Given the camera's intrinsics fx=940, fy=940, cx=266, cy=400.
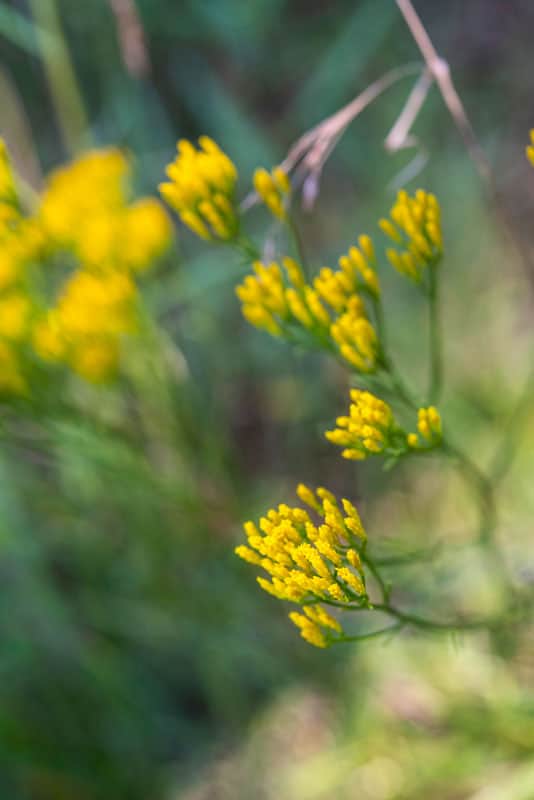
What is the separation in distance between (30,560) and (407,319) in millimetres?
1382

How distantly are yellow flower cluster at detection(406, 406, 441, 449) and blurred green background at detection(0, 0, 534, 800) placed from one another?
53 cm

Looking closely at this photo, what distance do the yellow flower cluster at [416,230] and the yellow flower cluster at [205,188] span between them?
26cm

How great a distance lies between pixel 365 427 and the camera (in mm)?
1199

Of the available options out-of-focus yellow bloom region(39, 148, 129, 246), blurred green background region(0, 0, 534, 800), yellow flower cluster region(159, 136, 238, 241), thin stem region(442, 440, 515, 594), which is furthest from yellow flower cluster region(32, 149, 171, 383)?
thin stem region(442, 440, 515, 594)

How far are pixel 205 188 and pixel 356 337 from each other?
0.34 metres

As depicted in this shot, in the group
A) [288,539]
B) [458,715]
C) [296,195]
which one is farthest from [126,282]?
[296,195]

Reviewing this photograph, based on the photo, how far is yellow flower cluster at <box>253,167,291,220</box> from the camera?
1.38 meters

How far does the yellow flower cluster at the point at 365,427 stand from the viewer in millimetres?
1195

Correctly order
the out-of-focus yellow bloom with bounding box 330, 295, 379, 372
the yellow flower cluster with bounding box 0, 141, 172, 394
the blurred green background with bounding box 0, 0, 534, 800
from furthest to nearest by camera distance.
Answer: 1. the blurred green background with bounding box 0, 0, 534, 800
2. the yellow flower cluster with bounding box 0, 141, 172, 394
3. the out-of-focus yellow bloom with bounding box 330, 295, 379, 372

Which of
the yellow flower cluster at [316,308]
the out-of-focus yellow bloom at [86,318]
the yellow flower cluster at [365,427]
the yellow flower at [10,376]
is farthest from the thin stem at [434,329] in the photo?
the yellow flower at [10,376]

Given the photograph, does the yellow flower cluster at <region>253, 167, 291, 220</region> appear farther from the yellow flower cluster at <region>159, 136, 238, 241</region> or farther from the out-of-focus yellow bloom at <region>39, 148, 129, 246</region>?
the out-of-focus yellow bloom at <region>39, 148, 129, 246</region>

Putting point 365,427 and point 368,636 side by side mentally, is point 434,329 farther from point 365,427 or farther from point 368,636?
point 368,636

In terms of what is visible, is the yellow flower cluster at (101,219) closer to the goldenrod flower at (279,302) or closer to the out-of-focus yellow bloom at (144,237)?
the out-of-focus yellow bloom at (144,237)

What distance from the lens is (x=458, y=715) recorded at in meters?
2.15
